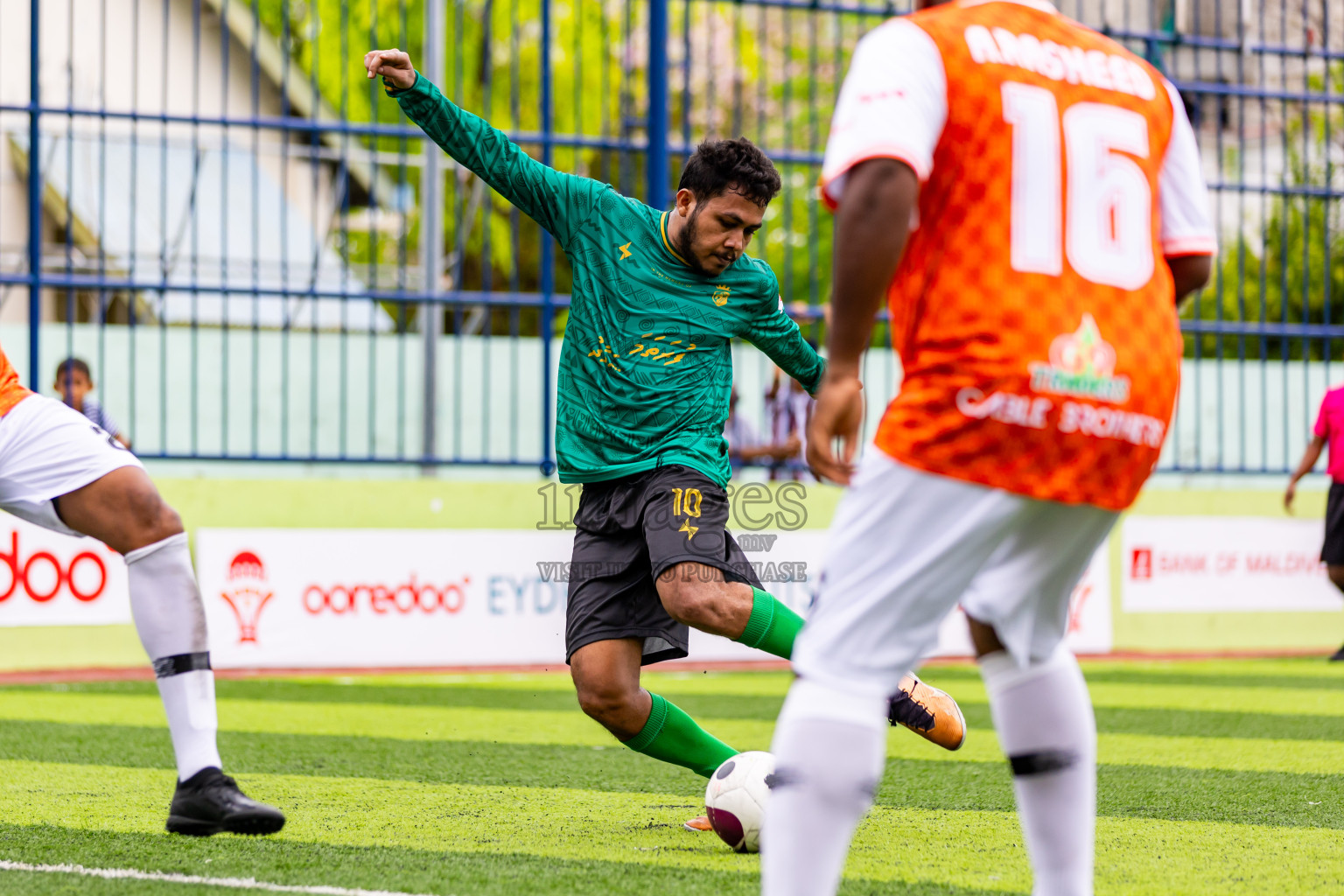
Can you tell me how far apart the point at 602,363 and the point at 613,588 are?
2.04 ft

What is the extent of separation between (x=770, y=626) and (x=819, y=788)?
176cm

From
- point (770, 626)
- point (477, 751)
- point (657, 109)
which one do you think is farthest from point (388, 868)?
point (657, 109)

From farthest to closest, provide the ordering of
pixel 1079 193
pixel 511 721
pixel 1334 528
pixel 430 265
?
pixel 430 265, pixel 1334 528, pixel 511 721, pixel 1079 193

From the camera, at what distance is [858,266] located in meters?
2.37

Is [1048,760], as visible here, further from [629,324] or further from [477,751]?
[477,751]

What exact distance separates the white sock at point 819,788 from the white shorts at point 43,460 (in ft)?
6.53

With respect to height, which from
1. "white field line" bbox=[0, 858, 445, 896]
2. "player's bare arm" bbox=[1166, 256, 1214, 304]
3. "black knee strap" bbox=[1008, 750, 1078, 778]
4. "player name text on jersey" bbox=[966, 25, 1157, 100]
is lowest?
"white field line" bbox=[0, 858, 445, 896]

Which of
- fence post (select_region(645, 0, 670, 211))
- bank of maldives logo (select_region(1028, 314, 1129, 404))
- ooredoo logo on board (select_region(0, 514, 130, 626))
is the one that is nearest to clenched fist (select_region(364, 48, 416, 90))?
bank of maldives logo (select_region(1028, 314, 1129, 404))

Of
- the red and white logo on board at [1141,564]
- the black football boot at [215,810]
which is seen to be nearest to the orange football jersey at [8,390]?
the black football boot at [215,810]

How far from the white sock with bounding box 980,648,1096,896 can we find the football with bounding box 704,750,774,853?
1.23 m

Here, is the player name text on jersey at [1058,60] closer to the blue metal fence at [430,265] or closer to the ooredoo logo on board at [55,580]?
the blue metal fence at [430,265]

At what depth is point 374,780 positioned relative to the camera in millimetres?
5199

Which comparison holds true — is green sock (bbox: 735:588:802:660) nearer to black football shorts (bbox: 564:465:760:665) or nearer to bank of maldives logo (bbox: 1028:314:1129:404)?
black football shorts (bbox: 564:465:760:665)

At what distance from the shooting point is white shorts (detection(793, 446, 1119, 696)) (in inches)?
94.5
